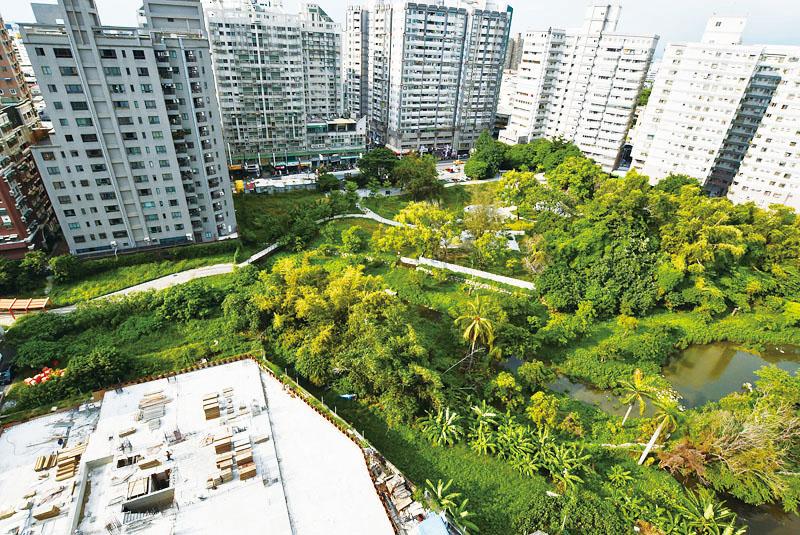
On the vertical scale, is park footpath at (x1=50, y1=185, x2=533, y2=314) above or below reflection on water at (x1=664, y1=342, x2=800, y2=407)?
above

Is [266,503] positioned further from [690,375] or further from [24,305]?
[690,375]

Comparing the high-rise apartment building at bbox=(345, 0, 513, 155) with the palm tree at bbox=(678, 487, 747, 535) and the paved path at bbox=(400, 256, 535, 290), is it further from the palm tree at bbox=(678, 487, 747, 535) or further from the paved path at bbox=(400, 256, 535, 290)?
the palm tree at bbox=(678, 487, 747, 535)

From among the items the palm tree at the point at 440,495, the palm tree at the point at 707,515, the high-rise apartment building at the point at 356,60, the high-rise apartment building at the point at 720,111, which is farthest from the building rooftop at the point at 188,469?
the high-rise apartment building at the point at 356,60

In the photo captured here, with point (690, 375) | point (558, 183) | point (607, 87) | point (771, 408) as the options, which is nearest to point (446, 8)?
point (607, 87)

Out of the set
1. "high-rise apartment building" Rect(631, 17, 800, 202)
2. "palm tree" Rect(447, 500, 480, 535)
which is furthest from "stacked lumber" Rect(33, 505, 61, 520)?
"high-rise apartment building" Rect(631, 17, 800, 202)

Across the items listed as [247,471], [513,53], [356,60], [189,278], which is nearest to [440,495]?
[247,471]

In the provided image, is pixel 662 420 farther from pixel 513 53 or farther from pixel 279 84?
pixel 513 53

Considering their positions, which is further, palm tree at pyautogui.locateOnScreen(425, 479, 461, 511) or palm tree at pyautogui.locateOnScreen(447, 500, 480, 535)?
palm tree at pyautogui.locateOnScreen(425, 479, 461, 511)
